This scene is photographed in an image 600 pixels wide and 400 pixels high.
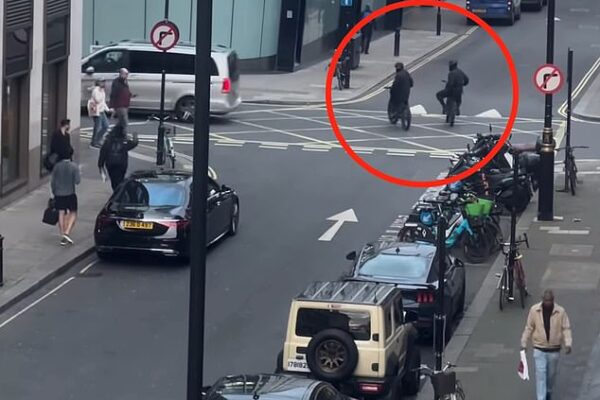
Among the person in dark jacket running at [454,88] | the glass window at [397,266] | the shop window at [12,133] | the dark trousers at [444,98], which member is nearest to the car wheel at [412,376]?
the glass window at [397,266]

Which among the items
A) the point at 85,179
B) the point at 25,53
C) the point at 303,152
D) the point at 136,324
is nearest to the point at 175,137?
the point at 303,152

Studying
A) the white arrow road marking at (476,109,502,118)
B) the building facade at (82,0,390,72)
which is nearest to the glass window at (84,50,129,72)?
the building facade at (82,0,390,72)

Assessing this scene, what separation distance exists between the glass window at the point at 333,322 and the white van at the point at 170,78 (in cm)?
2234

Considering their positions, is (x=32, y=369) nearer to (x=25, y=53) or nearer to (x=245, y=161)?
Answer: (x=25, y=53)

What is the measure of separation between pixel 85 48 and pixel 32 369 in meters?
29.1

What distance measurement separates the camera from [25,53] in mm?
29406

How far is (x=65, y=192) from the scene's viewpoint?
2542cm

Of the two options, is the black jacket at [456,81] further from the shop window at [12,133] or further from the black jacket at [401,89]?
the shop window at [12,133]

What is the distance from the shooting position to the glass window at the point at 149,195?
2492 cm

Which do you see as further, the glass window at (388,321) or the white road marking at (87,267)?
the white road marking at (87,267)

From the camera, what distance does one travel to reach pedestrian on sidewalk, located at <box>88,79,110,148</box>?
34.5 m

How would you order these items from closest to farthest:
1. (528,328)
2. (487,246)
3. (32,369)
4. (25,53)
Result: (528,328)
(32,369)
(487,246)
(25,53)

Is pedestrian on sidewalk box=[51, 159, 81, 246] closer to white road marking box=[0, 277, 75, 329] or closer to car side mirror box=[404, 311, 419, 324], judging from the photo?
white road marking box=[0, 277, 75, 329]

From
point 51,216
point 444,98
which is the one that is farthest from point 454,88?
point 51,216
